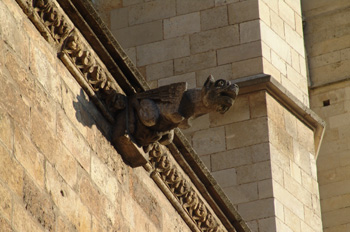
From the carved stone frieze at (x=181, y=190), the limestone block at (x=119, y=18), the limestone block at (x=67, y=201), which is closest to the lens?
the limestone block at (x=67, y=201)

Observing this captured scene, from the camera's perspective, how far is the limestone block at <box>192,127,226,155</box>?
1139 centimetres

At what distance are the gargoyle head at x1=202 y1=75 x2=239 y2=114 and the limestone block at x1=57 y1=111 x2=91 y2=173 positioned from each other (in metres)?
0.80

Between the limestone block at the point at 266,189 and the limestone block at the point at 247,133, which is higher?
the limestone block at the point at 247,133

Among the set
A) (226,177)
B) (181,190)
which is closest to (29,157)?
(181,190)

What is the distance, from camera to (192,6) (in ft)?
39.5

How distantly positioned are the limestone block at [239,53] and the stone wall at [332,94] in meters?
3.66

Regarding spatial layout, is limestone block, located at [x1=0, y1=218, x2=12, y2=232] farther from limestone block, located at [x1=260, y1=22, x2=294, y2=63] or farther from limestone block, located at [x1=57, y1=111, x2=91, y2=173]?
limestone block, located at [x1=260, y1=22, x2=294, y2=63]

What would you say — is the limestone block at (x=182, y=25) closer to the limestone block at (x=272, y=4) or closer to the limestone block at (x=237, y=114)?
the limestone block at (x=272, y=4)

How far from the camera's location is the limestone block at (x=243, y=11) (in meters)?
11.7

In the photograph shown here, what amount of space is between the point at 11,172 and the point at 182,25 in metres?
6.17

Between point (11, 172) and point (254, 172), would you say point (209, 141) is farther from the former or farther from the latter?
point (11, 172)

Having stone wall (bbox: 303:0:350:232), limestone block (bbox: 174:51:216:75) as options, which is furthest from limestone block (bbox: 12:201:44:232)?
stone wall (bbox: 303:0:350:232)

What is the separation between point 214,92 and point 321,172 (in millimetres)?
7904

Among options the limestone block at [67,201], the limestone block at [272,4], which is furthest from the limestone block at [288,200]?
the limestone block at [67,201]
